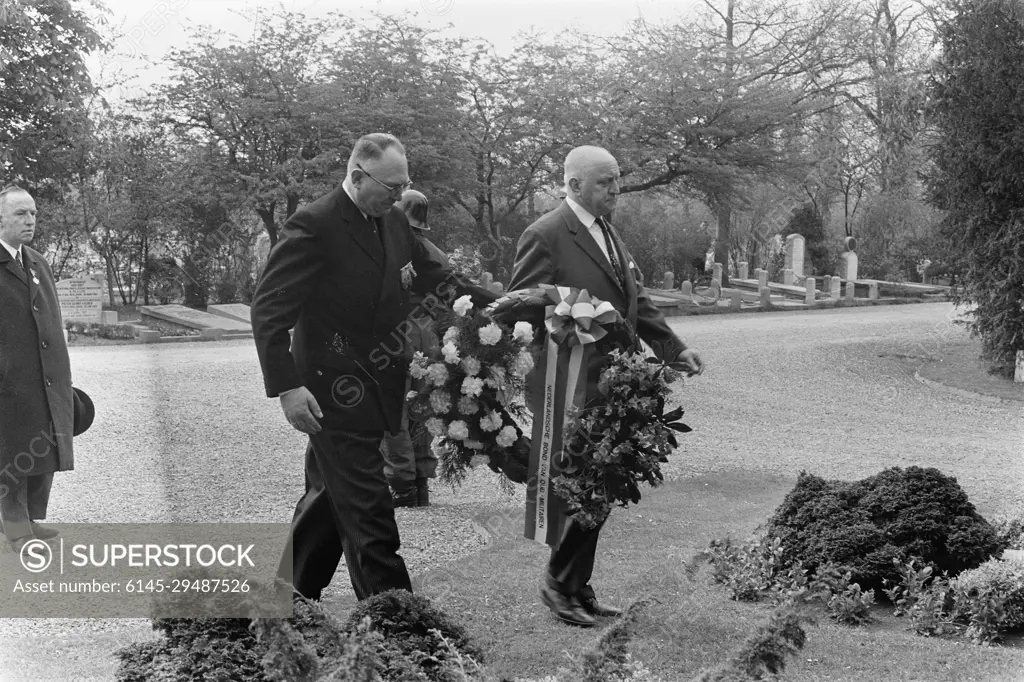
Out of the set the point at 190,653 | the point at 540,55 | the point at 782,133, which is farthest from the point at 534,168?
the point at 190,653

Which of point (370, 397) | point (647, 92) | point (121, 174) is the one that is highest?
point (647, 92)

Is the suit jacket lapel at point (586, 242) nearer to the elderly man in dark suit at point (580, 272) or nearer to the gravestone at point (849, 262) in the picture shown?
the elderly man in dark suit at point (580, 272)

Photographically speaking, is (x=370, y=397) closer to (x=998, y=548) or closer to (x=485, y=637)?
(x=485, y=637)

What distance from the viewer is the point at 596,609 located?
5309 millimetres

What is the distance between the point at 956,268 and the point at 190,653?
52.1ft

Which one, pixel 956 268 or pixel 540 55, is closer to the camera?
pixel 956 268

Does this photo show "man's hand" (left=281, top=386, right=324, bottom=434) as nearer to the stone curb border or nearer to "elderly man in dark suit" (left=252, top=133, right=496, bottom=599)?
"elderly man in dark suit" (left=252, top=133, right=496, bottom=599)

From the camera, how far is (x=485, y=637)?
504 centimetres

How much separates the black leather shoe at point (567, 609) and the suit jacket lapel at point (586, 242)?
1.56 metres

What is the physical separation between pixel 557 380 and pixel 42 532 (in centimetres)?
318

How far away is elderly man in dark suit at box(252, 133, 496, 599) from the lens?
173 inches

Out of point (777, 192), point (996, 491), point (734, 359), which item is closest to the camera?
point (996, 491)

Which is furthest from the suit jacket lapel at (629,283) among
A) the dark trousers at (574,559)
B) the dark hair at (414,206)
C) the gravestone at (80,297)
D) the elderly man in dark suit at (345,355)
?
the gravestone at (80,297)

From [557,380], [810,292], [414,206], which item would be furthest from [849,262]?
[557,380]
